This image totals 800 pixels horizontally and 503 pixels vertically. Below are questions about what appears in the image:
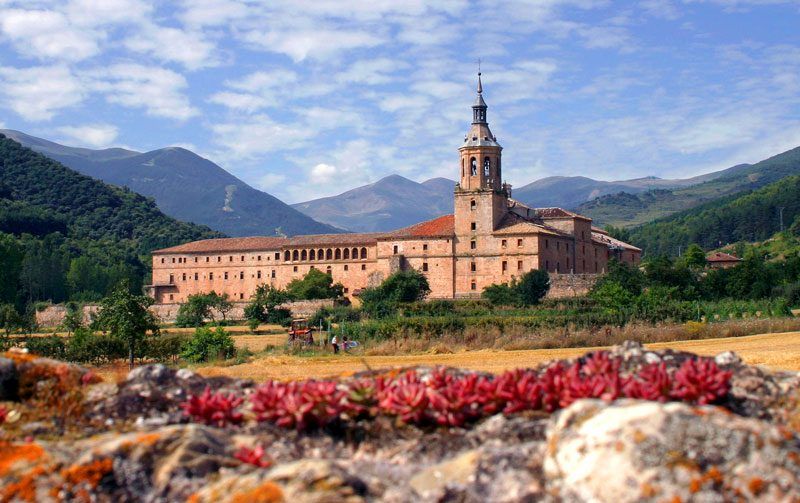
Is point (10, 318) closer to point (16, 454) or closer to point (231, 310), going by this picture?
point (231, 310)

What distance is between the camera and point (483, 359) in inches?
894

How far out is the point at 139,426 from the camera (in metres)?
7.30

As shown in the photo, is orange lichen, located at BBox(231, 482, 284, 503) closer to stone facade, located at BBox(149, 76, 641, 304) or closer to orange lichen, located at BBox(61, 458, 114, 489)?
orange lichen, located at BBox(61, 458, 114, 489)

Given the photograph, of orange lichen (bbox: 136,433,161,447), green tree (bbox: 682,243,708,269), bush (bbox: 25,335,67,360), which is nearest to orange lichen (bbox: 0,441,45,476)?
orange lichen (bbox: 136,433,161,447)

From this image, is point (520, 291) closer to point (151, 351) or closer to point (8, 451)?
point (151, 351)

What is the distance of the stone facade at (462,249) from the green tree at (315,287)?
202 centimetres

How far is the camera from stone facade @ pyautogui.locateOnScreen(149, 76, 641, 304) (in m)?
81.9

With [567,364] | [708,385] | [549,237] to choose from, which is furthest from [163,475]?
[549,237]

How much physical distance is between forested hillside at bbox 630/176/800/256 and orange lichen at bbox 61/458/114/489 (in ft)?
439

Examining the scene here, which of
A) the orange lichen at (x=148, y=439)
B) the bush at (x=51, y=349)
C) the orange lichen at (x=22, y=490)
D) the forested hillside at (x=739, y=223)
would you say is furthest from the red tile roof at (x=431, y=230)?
the orange lichen at (x=22, y=490)

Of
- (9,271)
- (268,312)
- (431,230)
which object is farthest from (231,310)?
(431,230)

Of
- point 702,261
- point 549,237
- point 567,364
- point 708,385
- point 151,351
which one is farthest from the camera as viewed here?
point 702,261

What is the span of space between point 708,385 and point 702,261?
93.7 metres

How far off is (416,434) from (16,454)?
103 inches
